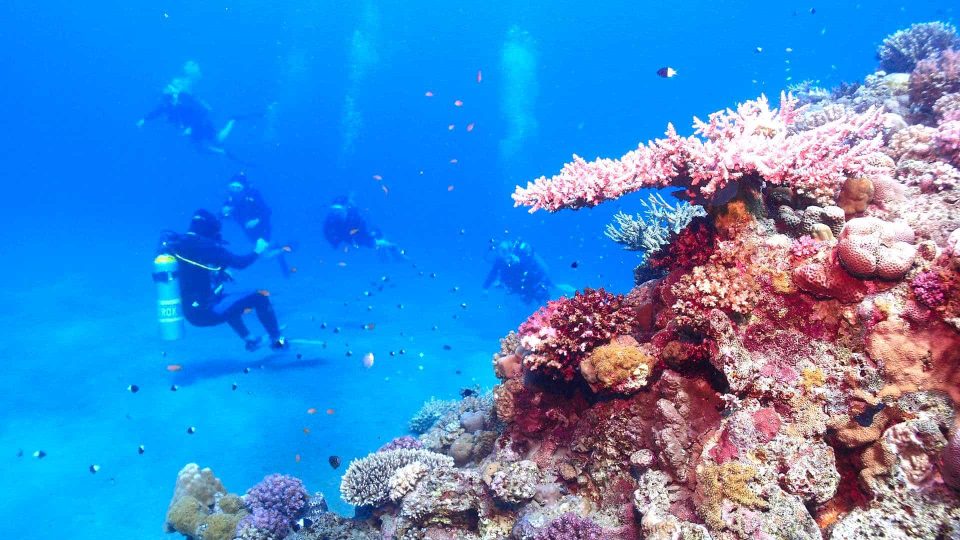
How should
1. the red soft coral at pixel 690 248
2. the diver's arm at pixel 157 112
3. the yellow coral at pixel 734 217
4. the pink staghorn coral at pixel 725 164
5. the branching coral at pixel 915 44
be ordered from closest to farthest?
the pink staghorn coral at pixel 725 164, the yellow coral at pixel 734 217, the red soft coral at pixel 690 248, the branching coral at pixel 915 44, the diver's arm at pixel 157 112

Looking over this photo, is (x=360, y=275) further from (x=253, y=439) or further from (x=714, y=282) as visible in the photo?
(x=714, y=282)

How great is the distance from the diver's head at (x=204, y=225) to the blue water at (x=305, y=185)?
4876 mm

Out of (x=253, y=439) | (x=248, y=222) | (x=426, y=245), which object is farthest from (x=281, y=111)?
(x=253, y=439)

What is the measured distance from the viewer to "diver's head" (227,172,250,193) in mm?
19422

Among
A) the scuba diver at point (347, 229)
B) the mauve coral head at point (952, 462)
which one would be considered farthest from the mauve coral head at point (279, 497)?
the scuba diver at point (347, 229)

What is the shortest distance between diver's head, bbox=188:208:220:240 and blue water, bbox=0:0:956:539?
192 inches

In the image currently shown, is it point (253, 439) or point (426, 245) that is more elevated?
point (426, 245)

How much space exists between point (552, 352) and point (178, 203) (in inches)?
5342

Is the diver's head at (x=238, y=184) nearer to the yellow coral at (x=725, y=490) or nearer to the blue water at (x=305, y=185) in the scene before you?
the blue water at (x=305, y=185)

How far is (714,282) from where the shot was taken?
3787 millimetres

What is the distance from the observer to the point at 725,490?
10.1ft

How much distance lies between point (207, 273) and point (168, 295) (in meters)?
1.96

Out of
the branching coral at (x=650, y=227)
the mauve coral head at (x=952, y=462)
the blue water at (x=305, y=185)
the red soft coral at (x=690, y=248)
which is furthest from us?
the blue water at (x=305, y=185)

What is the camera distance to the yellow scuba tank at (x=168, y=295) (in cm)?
1516
